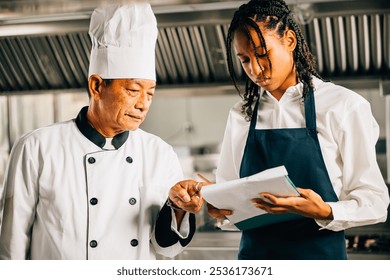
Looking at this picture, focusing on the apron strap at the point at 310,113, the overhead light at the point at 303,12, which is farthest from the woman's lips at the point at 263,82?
the overhead light at the point at 303,12

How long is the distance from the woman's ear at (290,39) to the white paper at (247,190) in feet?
1.12

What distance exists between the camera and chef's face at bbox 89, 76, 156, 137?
4.63ft

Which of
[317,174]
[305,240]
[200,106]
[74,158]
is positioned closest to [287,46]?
[317,174]

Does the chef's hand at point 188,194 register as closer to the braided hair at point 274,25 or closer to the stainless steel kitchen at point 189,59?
the braided hair at point 274,25

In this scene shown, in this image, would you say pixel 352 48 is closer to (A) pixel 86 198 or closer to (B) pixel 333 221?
(B) pixel 333 221

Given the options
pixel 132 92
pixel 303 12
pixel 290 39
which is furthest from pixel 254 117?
pixel 303 12

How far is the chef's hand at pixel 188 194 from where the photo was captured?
4.28ft

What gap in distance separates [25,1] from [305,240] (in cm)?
119

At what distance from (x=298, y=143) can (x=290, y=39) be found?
25 centimetres

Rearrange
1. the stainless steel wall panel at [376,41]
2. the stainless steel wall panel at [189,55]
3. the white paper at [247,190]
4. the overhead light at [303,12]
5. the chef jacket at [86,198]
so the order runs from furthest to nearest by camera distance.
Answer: the stainless steel wall panel at [189,55] → the stainless steel wall panel at [376,41] → the overhead light at [303,12] → the chef jacket at [86,198] → the white paper at [247,190]

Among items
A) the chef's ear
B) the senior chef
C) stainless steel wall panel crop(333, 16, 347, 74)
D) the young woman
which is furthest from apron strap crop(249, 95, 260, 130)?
stainless steel wall panel crop(333, 16, 347, 74)

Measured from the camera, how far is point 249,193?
47.4 inches

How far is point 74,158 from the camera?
Answer: 4.70 feet

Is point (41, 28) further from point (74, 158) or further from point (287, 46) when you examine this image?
point (287, 46)
